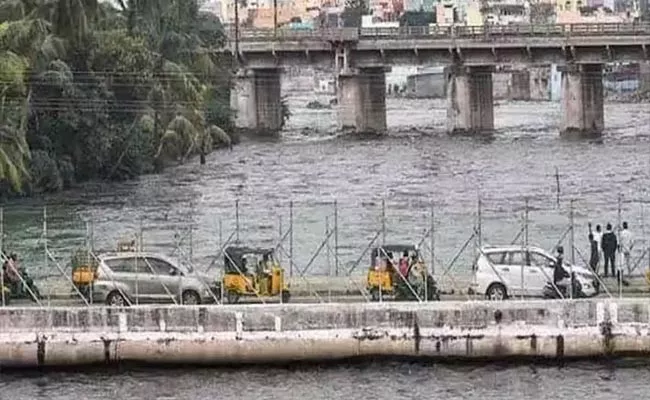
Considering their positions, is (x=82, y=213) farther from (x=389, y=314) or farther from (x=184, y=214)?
(x=389, y=314)

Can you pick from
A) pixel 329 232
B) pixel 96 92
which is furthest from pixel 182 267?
pixel 96 92

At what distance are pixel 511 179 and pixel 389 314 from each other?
48.1 m

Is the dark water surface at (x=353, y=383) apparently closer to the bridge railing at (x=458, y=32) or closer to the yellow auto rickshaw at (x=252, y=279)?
the yellow auto rickshaw at (x=252, y=279)

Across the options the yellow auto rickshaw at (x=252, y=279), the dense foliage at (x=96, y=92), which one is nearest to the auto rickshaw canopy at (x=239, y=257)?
the yellow auto rickshaw at (x=252, y=279)

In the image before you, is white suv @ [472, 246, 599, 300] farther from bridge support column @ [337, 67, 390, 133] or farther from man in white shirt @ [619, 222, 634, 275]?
bridge support column @ [337, 67, 390, 133]

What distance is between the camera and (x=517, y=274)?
36344mm

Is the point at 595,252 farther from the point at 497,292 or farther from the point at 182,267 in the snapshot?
the point at 182,267

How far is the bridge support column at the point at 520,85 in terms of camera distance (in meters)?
192

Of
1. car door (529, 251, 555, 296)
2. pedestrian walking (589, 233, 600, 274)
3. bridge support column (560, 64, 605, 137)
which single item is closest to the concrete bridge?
bridge support column (560, 64, 605, 137)

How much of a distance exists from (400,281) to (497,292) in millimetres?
2266

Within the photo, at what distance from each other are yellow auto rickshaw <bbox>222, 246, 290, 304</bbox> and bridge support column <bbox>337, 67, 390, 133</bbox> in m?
85.3

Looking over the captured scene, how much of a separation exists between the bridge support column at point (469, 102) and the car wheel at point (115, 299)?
278ft

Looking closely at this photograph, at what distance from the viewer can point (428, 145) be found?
106062 millimetres

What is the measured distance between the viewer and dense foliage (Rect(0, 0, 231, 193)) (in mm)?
73000
